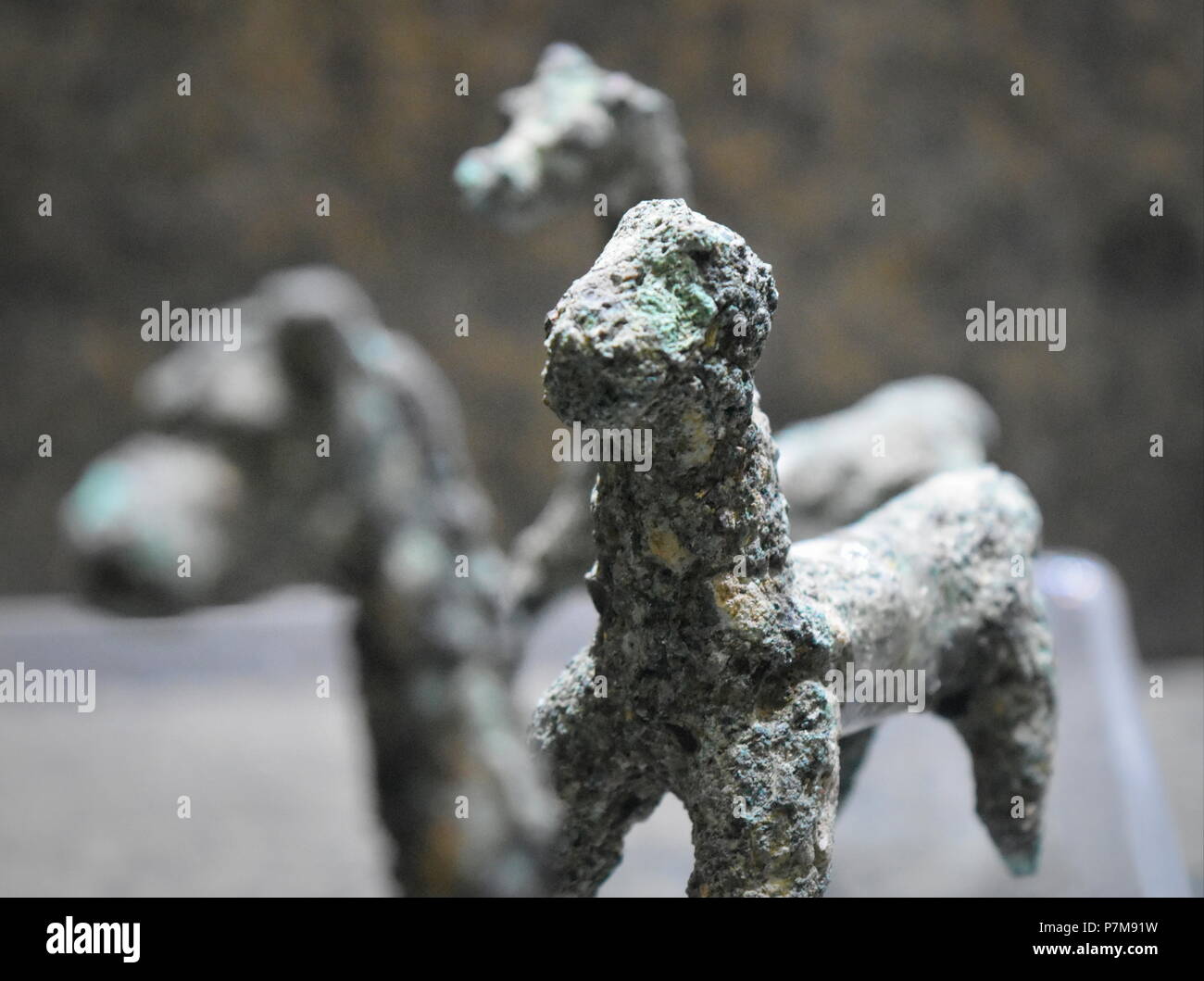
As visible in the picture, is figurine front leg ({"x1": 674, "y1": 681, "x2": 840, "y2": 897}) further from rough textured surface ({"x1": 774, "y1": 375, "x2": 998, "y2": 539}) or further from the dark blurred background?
the dark blurred background

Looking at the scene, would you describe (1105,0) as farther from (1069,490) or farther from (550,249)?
(550,249)

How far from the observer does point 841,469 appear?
1.25 metres

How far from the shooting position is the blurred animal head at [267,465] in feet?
2.75

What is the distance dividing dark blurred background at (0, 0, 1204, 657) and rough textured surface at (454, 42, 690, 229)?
154 cm

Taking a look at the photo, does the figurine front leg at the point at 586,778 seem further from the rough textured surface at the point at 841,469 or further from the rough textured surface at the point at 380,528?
the rough textured surface at the point at 841,469

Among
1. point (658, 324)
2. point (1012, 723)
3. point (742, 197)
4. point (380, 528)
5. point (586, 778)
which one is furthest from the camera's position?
point (742, 197)

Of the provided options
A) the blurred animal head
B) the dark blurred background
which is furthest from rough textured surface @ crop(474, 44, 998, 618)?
the dark blurred background

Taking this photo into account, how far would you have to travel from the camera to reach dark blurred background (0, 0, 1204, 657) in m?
2.87

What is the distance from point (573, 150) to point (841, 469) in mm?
366

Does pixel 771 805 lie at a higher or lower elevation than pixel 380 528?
lower

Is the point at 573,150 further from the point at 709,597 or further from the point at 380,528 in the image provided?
the point at 709,597

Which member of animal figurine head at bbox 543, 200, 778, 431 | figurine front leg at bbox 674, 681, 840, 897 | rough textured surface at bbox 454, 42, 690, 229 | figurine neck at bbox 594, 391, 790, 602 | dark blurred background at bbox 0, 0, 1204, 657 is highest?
dark blurred background at bbox 0, 0, 1204, 657

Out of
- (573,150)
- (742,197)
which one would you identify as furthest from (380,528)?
(742,197)
